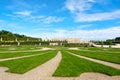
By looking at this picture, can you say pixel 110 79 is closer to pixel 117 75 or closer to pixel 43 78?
pixel 117 75

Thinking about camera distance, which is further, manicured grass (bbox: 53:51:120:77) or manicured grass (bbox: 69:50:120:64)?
manicured grass (bbox: 69:50:120:64)

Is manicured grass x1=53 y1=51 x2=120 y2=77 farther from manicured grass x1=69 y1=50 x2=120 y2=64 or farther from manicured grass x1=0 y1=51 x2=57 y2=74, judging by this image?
manicured grass x1=69 y1=50 x2=120 y2=64

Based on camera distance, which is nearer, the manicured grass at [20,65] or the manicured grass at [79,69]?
the manicured grass at [79,69]

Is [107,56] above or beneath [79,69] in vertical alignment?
above

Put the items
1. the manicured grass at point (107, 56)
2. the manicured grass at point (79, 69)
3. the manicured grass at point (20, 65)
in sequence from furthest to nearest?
the manicured grass at point (107, 56)
the manicured grass at point (20, 65)
the manicured grass at point (79, 69)

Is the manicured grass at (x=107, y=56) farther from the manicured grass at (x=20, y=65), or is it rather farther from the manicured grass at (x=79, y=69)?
the manicured grass at (x=20, y=65)

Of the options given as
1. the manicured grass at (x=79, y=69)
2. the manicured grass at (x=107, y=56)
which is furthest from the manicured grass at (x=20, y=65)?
the manicured grass at (x=107, y=56)

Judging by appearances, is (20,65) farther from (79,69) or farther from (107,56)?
(107,56)

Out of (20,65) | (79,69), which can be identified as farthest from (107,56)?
(20,65)

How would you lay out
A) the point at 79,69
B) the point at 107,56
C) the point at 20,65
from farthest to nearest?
the point at 107,56, the point at 20,65, the point at 79,69

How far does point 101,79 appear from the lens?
11102 mm

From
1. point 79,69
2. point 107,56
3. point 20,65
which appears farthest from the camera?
point 107,56

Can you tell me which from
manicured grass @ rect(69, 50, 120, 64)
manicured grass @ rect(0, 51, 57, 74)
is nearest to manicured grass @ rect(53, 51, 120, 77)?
manicured grass @ rect(0, 51, 57, 74)

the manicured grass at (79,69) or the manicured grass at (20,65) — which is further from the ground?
the manicured grass at (20,65)
